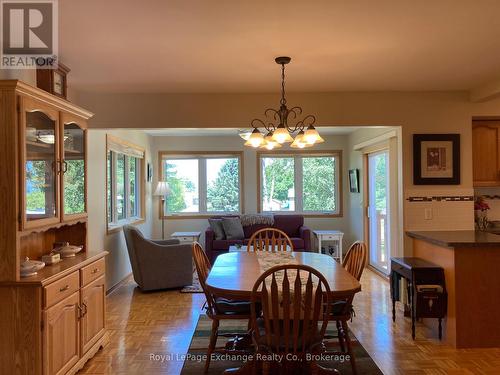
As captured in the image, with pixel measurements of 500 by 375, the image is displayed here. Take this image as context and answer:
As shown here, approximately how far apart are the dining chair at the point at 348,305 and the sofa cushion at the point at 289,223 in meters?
3.39

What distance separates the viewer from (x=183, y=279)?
5.09m

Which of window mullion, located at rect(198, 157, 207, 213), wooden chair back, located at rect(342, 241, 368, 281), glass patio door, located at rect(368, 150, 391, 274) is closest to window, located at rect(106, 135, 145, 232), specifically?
window mullion, located at rect(198, 157, 207, 213)

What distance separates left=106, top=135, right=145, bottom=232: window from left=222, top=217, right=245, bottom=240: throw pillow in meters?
1.40

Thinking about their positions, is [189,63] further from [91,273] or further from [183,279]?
[183,279]

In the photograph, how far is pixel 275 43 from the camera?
2.75 m

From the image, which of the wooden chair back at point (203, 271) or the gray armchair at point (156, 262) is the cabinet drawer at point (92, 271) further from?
the gray armchair at point (156, 262)

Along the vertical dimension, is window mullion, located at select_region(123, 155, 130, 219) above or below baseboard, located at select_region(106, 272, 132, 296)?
above

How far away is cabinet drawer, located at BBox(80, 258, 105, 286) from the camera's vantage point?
2826 mm

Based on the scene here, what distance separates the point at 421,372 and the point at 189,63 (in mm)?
2851

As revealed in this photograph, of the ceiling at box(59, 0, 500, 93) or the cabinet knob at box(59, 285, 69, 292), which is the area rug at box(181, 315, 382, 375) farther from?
the ceiling at box(59, 0, 500, 93)

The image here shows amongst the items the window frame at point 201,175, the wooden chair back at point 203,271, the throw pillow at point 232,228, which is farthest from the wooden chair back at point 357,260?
the window frame at point 201,175

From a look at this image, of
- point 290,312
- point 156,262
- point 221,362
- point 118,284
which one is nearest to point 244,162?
point 156,262

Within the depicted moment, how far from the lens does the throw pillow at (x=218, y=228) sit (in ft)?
21.2

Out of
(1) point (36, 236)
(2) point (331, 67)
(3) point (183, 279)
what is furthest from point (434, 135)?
(1) point (36, 236)
